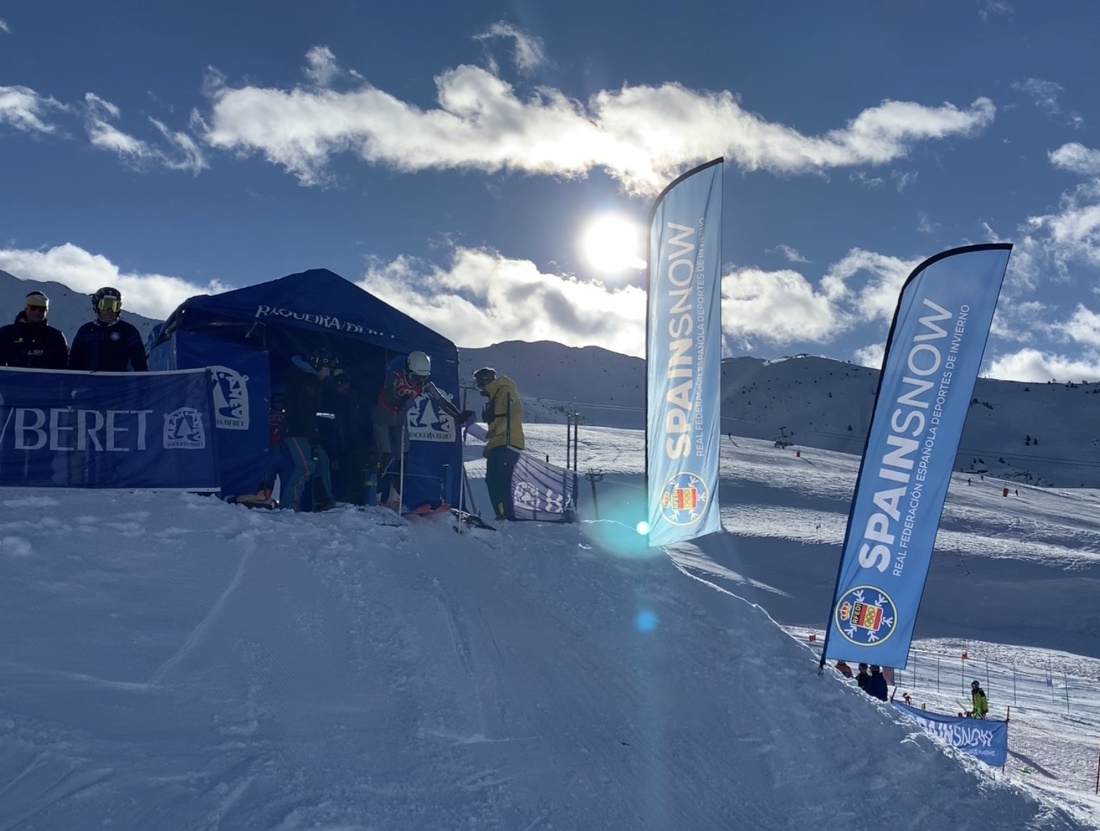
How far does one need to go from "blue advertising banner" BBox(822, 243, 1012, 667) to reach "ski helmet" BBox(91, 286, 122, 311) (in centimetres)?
879

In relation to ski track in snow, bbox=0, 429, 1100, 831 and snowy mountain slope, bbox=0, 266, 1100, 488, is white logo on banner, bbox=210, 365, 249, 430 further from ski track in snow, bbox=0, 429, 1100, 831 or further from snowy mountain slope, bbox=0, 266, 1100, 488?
snowy mountain slope, bbox=0, 266, 1100, 488

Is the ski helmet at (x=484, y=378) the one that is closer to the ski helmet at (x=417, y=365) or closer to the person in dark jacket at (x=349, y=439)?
the ski helmet at (x=417, y=365)

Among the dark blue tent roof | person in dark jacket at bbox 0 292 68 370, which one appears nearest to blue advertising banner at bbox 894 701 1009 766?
the dark blue tent roof

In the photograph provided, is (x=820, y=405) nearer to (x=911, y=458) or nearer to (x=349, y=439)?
(x=911, y=458)

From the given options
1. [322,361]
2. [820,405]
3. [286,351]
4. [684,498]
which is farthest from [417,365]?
[820,405]

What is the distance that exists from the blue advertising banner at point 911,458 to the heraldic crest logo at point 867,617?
0.01 metres

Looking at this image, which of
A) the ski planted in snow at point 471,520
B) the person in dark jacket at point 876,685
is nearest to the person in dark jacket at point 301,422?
the ski planted in snow at point 471,520

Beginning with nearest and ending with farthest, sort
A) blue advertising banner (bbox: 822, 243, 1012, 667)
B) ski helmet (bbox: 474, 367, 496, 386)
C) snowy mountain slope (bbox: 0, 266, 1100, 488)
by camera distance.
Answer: blue advertising banner (bbox: 822, 243, 1012, 667) → ski helmet (bbox: 474, 367, 496, 386) → snowy mountain slope (bbox: 0, 266, 1100, 488)

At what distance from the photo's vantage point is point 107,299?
30.0 ft

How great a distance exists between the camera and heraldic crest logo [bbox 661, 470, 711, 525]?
10273 millimetres

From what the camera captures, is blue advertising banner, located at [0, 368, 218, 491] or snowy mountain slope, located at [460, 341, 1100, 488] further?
snowy mountain slope, located at [460, 341, 1100, 488]

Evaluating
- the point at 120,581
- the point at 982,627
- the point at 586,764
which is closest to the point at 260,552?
the point at 120,581

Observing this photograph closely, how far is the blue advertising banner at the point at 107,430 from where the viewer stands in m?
8.29

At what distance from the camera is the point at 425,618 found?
7.24 metres
